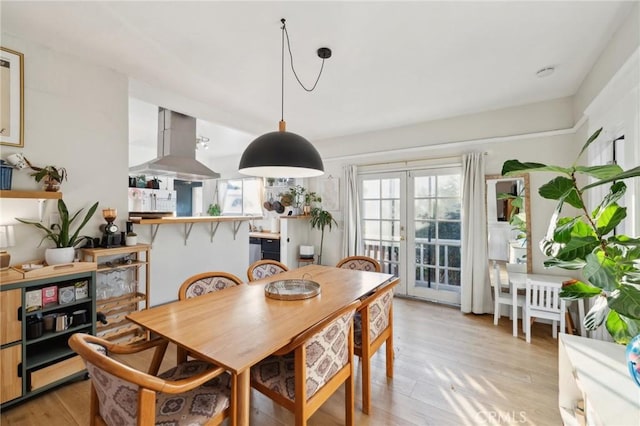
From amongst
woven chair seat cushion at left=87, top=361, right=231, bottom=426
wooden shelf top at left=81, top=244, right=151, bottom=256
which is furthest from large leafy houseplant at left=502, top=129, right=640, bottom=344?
wooden shelf top at left=81, top=244, right=151, bottom=256

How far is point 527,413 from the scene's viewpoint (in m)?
1.81

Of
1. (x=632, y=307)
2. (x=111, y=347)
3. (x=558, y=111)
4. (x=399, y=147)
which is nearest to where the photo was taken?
(x=632, y=307)

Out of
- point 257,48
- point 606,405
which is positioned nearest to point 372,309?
point 606,405

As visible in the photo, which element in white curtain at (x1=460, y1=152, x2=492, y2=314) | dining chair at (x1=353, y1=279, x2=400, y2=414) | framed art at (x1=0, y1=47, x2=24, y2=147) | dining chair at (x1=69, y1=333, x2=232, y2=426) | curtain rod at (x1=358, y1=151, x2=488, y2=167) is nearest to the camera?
dining chair at (x1=69, y1=333, x2=232, y2=426)

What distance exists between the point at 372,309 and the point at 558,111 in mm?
3117

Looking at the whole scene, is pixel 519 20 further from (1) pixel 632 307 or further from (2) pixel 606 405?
(2) pixel 606 405

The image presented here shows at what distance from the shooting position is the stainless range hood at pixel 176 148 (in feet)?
10.5

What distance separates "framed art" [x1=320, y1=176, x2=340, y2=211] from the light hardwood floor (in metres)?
2.40

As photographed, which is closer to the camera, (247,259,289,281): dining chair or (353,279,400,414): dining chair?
(353,279,400,414): dining chair

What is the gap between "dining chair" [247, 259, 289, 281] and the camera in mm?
2627

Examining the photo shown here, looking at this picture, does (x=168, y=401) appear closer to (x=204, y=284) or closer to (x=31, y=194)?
A: (x=204, y=284)

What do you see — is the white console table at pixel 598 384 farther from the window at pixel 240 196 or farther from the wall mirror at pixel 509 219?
the window at pixel 240 196

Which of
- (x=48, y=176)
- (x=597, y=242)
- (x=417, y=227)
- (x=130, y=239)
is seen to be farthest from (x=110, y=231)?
(x=417, y=227)

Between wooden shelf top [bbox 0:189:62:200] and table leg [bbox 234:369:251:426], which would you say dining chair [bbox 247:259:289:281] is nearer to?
table leg [bbox 234:369:251:426]
